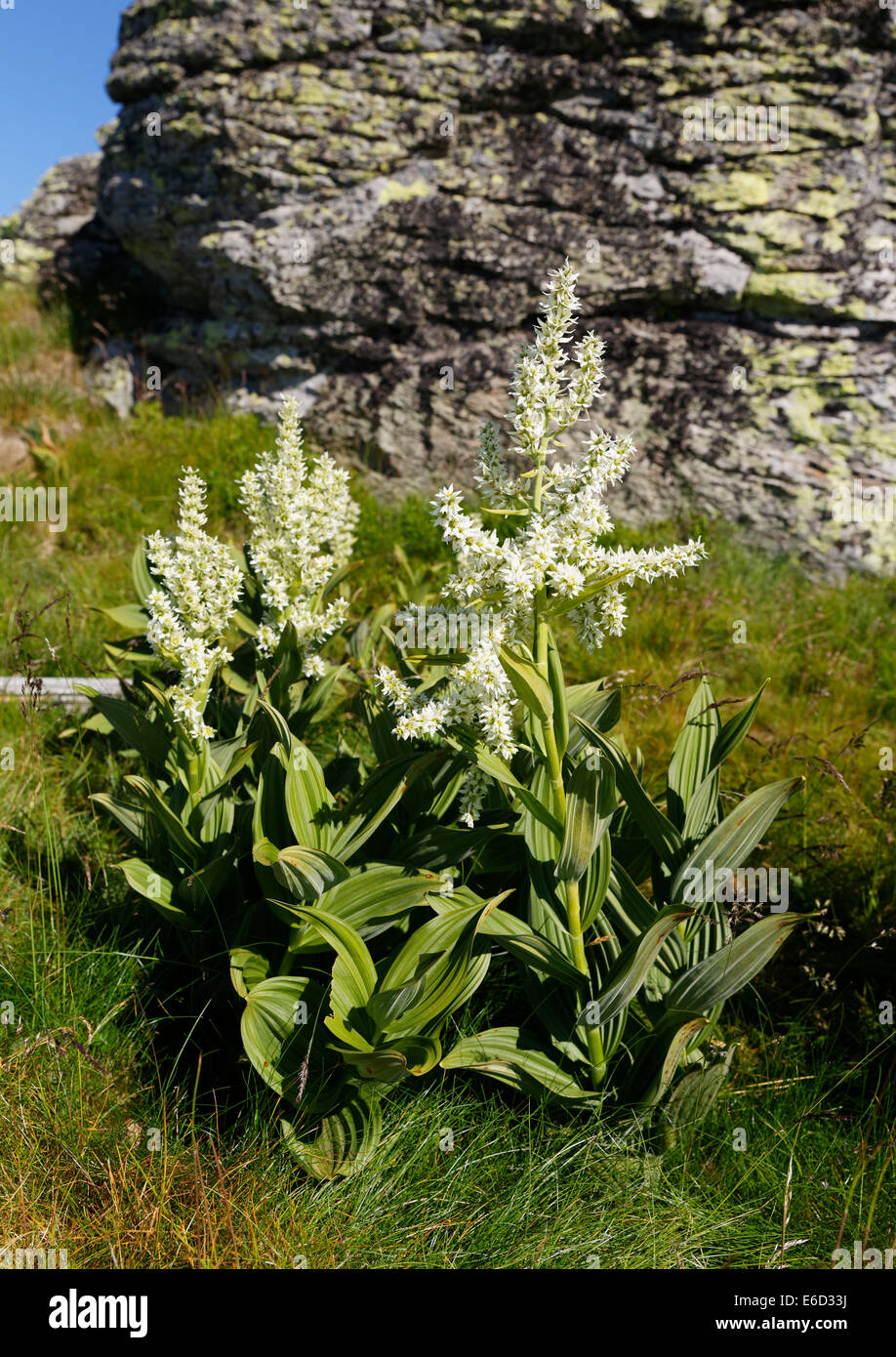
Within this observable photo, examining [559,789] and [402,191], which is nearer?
[559,789]

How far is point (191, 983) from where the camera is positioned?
3166mm

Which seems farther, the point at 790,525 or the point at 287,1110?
the point at 790,525

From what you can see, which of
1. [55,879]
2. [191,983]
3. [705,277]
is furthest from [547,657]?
[705,277]

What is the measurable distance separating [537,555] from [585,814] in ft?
2.56

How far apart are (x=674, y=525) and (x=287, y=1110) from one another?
5.44 m

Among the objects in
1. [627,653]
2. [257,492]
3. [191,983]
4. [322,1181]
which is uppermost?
[257,492]

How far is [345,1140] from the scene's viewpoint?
2777mm

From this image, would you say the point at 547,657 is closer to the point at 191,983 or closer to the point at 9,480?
the point at 191,983

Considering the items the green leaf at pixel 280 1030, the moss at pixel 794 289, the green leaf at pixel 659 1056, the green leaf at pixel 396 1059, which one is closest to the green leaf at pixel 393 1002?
the green leaf at pixel 396 1059

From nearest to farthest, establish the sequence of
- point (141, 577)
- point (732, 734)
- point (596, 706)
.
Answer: point (732, 734) → point (596, 706) → point (141, 577)

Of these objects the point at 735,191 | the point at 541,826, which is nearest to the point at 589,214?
the point at 735,191

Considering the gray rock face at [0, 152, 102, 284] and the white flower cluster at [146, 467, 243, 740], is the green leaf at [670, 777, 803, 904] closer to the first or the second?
the white flower cluster at [146, 467, 243, 740]

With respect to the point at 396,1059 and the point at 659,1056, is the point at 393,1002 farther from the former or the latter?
the point at 659,1056

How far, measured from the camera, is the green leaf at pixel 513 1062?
108 inches
